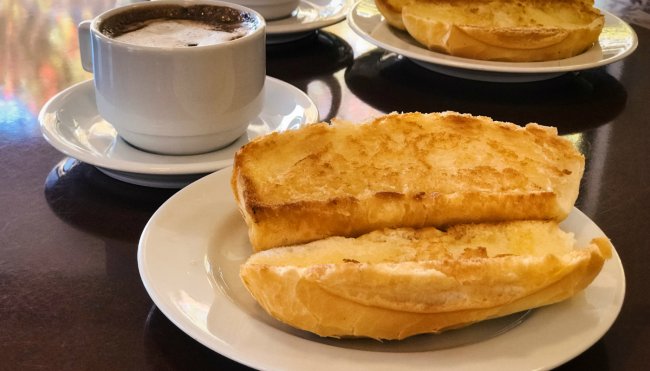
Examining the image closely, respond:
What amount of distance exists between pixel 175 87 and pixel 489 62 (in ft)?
2.50

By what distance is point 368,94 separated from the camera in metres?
1.65

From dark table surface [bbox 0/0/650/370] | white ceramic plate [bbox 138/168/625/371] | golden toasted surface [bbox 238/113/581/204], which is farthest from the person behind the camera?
golden toasted surface [bbox 238/113/581/204]

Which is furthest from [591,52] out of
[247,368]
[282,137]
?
[247,368]

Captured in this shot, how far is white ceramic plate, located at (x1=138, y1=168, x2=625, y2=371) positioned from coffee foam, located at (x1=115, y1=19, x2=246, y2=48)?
13.6 inches

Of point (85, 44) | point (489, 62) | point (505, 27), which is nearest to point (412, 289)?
point (85, 44)

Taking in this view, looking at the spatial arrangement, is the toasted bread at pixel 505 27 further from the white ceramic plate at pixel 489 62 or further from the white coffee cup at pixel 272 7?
the white coffee cup at pixel 272 7

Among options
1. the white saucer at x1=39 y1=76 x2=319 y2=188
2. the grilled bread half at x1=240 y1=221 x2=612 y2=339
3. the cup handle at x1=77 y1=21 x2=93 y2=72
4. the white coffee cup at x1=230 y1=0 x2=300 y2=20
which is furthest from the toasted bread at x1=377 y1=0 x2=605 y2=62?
the grilled bread half at x1=240 y1=221 x2=612 y2=339

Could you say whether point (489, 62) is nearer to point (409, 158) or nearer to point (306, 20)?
point (306, 20)

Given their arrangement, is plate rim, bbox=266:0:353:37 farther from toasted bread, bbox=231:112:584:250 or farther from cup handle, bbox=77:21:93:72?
toasted bread, bbox=231:112:584:250

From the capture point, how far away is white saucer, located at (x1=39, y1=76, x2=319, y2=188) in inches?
44.6

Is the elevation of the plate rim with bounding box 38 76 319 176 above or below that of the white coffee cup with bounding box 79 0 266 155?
below

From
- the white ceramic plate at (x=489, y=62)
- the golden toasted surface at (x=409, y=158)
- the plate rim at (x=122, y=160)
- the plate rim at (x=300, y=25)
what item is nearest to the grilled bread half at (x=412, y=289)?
the golden toasted surface at (x=409, y=158)

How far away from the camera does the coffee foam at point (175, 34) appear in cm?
121

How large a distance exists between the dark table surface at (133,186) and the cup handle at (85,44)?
15 centimetres
